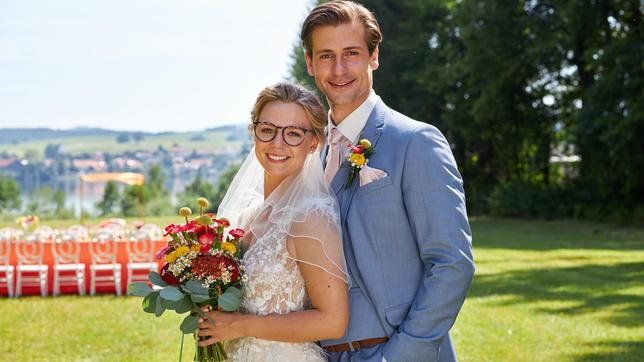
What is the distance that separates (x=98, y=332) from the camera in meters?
9.90

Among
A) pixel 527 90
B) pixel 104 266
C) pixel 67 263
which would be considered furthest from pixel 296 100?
pixel 527 90

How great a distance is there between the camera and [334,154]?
3389 mm

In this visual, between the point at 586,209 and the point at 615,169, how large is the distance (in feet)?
8.40

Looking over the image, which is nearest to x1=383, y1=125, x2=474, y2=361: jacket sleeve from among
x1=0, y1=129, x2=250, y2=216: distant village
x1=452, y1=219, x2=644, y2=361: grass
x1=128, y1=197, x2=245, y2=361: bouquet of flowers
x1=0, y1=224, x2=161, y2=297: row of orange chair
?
x1=128, y1=197, x2=245, y2=361: bouquet of flowers

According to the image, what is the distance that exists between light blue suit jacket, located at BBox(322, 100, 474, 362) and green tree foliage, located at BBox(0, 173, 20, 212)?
42.6 meters

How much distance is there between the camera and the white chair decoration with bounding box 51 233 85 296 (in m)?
12.4

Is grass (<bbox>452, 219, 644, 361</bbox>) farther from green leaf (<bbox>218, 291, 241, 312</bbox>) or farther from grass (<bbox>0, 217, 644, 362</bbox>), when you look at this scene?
green leaf (<bbox>218, 291, 241, 312</bbox>)

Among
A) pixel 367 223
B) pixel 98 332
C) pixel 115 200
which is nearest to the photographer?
pixel 367 223

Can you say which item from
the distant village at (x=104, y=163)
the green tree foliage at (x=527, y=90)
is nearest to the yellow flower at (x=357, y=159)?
the green tree foliage at (x=527, y=90)

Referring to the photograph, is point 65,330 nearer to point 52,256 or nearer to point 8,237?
point 52,256

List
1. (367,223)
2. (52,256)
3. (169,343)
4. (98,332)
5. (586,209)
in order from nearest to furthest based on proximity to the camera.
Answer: (367,223)
(169,343)
(98,332)
(52,256)
(586,209)

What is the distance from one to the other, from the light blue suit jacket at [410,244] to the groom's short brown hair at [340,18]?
0.43m

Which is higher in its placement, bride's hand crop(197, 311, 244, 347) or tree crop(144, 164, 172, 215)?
bride's hand crop(197, 311, 244, 347)

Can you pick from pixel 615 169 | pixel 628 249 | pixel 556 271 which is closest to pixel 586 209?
pixel 615 169
